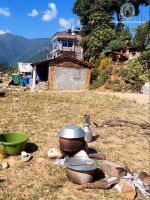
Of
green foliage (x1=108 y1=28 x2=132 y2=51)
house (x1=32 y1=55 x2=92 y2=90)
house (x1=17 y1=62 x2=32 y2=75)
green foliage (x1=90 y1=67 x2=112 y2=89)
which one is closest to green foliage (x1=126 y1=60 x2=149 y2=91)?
green foliage (x1=90 y1=67 x2=112 y2=89)

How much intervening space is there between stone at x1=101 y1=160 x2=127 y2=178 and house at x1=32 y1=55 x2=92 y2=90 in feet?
73.0

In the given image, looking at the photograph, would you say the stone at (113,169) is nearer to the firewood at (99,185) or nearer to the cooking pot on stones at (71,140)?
the firewood at (99,185)

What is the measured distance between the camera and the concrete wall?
1168 inches

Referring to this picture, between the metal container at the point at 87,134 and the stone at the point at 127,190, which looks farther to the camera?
the metal container at the point at 87,134

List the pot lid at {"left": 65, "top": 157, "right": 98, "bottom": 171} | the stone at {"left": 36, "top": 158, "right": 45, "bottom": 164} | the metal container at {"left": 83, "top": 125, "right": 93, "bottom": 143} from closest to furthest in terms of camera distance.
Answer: the pot lid at {"left": 65, "top": 157, "right": 98, "bottom": 171}, the stone at {"left": 36, "top": 158, "right": 45, "bottom": 164}, the metal container at {"left": 83, "top": 125, "right": 93, "bottom": 143}

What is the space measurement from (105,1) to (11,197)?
37513mm

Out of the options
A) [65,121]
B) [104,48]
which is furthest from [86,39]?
[65,121]

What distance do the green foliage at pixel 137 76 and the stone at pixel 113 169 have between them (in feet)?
68.5

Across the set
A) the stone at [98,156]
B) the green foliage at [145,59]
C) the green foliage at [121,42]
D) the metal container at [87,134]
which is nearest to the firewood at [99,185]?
the stone at [98,156]

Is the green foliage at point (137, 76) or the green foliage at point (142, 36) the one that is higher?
the green foliage at point (142, 36)

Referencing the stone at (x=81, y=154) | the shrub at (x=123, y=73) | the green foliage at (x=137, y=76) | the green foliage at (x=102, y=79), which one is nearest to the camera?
the stone at (x=81, y=154)

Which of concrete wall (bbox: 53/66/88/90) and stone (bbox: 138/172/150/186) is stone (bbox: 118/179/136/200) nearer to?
stone (bbox: 138/172/150/186)

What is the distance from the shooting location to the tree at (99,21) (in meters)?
39.7

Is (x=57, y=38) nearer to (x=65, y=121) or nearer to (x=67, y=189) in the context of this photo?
(x=65, y=121)
